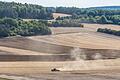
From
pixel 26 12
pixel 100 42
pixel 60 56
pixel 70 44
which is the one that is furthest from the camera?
pixel 26 12

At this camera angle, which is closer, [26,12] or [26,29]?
[26,29]

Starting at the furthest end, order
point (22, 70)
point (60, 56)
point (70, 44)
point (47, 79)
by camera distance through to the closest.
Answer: point (70, 44), point (60, 56), point (22, 70), point (47, 79)

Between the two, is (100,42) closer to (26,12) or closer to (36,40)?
(36,40)

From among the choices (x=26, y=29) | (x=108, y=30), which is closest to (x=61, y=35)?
(x=26, y=29)

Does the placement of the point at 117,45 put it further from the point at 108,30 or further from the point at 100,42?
the point at 108,30

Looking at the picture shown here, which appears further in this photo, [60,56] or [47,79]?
[60,56]

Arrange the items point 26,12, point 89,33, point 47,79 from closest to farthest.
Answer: point 47,79 < point 89,33 < point 26,12

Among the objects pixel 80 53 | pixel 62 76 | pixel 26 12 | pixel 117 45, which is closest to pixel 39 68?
pixel 62 76

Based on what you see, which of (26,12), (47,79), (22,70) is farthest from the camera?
(26,12)

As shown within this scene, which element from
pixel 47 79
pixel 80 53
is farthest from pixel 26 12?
pixel 47 79
